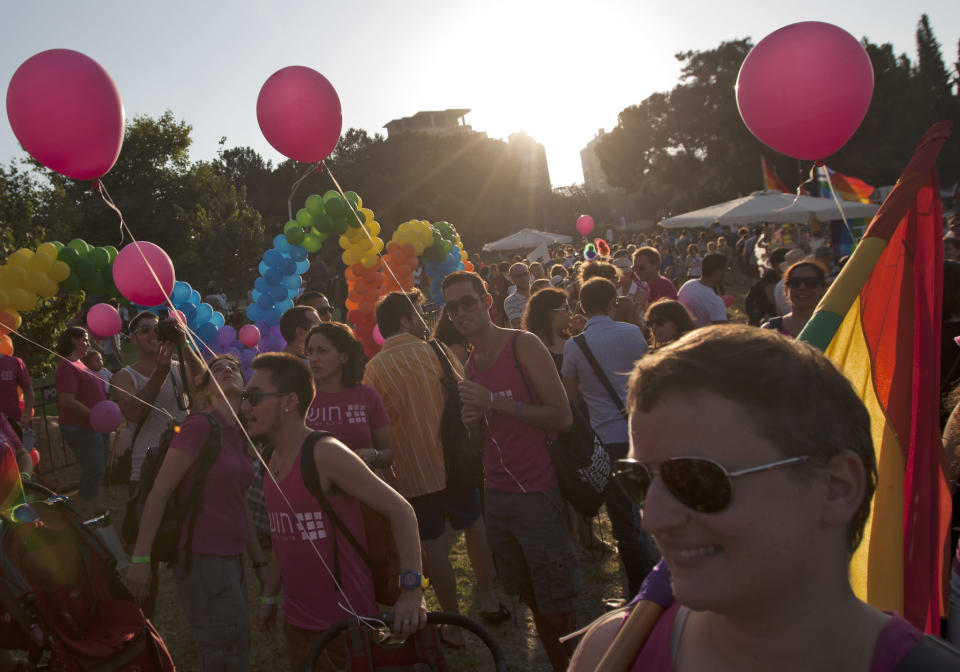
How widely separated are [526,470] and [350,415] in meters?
0.90

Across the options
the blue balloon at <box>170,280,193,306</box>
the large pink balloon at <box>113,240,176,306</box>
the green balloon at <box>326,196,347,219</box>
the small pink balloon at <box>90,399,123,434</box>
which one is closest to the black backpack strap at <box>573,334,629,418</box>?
the large pink balloon at <box>113,240,176,306</box>

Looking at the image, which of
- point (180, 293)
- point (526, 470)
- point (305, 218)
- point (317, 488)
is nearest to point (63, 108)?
point (317, 488)

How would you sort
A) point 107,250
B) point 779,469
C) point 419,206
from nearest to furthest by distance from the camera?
1. point 779,469
2. point 107,250
3. point 419,206

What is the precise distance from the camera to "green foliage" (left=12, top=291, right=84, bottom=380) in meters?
8.66

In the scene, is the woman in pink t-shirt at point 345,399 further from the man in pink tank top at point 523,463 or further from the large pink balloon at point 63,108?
the large pink balloon at point 63,108

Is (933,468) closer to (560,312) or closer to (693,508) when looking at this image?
(693,508)

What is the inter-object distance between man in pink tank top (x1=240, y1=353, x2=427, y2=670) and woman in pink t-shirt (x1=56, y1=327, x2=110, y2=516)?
13.8 ft

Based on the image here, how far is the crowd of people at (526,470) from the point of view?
97cm

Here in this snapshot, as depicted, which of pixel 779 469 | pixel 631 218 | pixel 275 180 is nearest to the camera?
pixel 779 469

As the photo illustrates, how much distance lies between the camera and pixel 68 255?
25.7ft

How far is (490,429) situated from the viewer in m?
3.47

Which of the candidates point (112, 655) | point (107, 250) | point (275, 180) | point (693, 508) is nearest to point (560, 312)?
point (112, 655)

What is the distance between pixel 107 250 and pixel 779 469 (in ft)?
29.0

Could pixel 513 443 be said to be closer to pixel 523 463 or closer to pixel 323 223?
pixel 523 463
